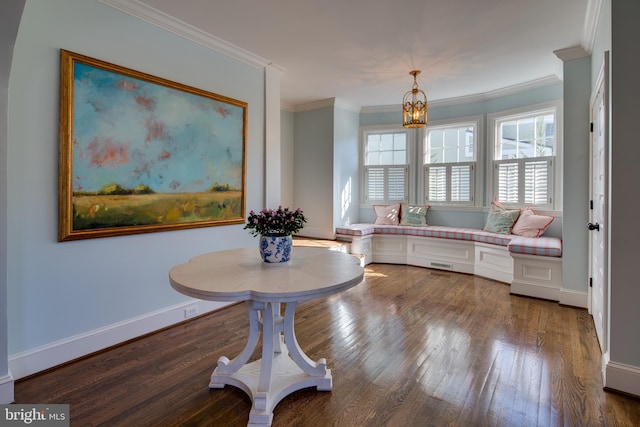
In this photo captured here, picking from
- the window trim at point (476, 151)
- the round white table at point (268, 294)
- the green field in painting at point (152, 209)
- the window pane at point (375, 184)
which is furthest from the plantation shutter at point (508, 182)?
the green field in painting at point (152, 209)

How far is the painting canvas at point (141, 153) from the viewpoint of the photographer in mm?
2240

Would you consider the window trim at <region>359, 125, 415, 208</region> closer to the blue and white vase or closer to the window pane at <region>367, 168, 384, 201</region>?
the window pane at <region>367, 168, 384, 201</region>

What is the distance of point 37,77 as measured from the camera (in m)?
2.07

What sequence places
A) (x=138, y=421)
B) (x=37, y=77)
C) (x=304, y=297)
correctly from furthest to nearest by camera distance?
(x=37, y=77)
(x=138, y=421)
(x=304, y=297)

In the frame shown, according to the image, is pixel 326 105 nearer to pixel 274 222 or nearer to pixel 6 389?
pixel 274 222

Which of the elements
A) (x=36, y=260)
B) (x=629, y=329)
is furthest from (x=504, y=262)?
(x=36, y=260)

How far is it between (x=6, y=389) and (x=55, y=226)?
0.95m

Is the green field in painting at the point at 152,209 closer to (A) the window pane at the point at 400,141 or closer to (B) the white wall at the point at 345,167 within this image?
(B) the white wall at the point at 345,167

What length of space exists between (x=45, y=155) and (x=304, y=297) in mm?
1968

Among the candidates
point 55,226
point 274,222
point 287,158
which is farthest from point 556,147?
point 55,226

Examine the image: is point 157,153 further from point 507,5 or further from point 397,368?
point 507,5

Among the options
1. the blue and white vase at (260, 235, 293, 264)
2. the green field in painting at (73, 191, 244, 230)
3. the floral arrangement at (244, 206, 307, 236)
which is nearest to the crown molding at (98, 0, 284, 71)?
the green field in painting at (73, 191, 244, 230)

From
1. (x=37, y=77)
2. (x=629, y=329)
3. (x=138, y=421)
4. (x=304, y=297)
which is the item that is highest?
(x=37, y=77)

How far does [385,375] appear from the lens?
209 centimetres
